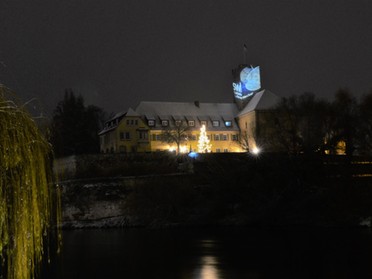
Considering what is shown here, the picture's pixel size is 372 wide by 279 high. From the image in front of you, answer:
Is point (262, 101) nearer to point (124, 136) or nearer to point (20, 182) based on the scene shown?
point (124, 136)

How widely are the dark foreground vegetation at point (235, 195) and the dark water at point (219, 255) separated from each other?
432 centimetres

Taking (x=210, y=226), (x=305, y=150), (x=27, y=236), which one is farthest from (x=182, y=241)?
(x=27, y=236)

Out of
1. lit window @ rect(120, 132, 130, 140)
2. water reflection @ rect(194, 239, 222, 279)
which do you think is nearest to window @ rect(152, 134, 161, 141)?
lit window @ rect(120, 132, 130, 140)

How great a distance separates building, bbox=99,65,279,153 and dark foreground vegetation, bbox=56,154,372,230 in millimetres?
9260

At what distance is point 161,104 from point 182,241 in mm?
32095

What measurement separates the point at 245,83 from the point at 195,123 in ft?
30.2

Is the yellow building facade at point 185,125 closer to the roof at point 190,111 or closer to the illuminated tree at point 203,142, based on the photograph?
the roof at point 190,111

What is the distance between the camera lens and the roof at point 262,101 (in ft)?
189

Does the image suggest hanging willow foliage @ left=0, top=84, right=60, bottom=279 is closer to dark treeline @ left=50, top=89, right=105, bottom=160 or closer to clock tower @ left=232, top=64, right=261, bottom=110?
dark treeline @ left=50, top=89, right=105, bottom=160

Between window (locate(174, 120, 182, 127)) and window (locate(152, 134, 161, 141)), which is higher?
window (locate(174, 120, 182, 127))

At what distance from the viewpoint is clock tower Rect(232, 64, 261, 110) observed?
6406 cm

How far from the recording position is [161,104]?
204 ft

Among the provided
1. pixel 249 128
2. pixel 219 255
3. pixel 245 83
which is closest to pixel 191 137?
pixel 249 128

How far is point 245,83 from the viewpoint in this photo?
64938 mm
